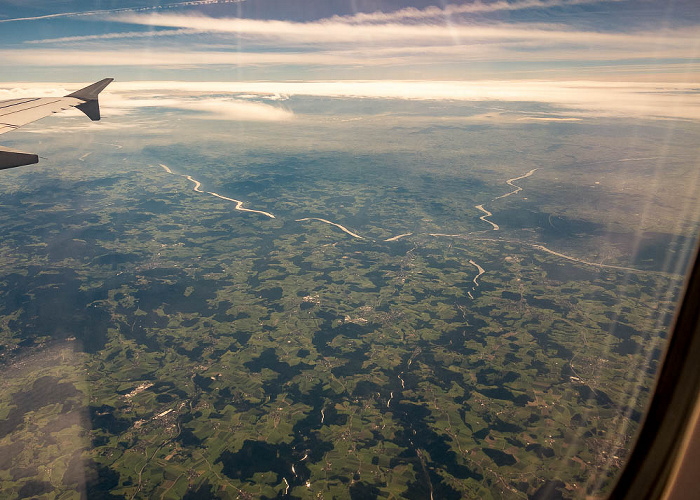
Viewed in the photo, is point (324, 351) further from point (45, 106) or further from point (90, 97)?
point (90, 97)

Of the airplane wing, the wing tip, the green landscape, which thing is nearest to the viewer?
the airplane wing

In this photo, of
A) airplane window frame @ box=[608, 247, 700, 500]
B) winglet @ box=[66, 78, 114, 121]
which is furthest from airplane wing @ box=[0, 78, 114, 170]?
airplane window frame @ box=[608, 247, 700, 500]

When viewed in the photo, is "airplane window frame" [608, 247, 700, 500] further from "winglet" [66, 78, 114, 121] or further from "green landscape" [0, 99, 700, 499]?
"winglet" [66, 78, 114, 121]

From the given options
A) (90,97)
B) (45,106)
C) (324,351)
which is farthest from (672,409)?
(324,351)

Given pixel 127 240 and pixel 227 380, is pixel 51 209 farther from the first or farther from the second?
pixel 227 380

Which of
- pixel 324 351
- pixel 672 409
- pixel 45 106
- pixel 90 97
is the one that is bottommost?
pixel 324 351

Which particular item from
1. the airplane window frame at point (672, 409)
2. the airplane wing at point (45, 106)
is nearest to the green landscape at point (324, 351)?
→ the airplane window frame at point (672, 409)

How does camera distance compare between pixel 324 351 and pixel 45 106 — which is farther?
pixel 324 351

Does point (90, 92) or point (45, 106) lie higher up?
point (90, 92)

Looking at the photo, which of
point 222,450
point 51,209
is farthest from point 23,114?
point 51,209
